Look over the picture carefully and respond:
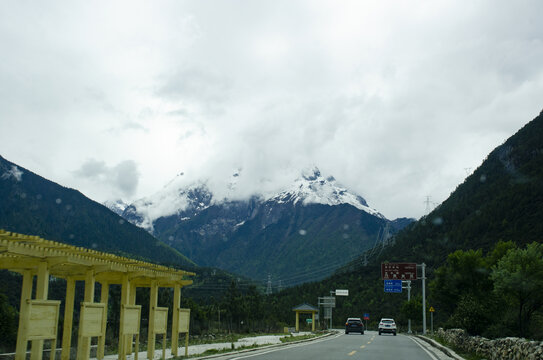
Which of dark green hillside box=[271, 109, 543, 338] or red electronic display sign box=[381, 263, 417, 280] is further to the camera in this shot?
red electronic display sign box=[381, 263, 417, 280]

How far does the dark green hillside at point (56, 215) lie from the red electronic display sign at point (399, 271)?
106073 millimetres

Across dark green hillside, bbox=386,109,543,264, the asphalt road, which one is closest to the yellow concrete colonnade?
the asphalt road

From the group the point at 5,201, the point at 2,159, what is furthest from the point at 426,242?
the point at 2,159

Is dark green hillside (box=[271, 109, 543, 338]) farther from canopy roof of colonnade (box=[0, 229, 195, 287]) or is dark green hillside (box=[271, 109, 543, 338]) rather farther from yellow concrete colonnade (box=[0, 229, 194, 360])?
canopy roof of colonnade (box=[0, 229, 195, 287])

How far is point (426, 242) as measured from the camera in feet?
433

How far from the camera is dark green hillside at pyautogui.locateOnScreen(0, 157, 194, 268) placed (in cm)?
14250

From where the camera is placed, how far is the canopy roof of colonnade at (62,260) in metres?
10.0

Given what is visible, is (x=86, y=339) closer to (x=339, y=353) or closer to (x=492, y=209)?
(x=339, y=353)

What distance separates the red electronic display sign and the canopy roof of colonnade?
143ft

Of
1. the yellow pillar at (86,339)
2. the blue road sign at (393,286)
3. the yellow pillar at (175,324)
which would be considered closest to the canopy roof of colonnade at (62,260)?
the yellow pillar at (86,339)

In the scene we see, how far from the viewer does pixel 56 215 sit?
15050 centimetres

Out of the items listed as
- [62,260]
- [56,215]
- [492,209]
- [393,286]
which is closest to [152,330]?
[62,260]

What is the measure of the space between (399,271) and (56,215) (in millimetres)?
121491

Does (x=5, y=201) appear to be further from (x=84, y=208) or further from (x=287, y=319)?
(x=287, y=319)
